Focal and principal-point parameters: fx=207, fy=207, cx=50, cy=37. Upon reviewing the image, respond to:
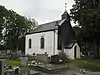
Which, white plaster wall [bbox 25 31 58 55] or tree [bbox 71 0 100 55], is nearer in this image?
tree [bbox 71 0 100 55]

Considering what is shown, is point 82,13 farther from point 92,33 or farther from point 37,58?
point 37,58

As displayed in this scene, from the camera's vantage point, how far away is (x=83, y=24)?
35.9 m

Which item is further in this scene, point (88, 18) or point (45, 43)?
point (45, 43)

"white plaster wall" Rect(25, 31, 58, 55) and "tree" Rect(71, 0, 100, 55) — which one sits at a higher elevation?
"tree" Rect(71, 0, 100, 55)

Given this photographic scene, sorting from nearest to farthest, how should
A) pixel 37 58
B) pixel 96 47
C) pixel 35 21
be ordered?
pixel 37 58 → pixel 96 47 → pixel 35 21

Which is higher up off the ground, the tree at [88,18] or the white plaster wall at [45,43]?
the tree at [88,18]

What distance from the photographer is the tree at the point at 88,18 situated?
3478 centimetres

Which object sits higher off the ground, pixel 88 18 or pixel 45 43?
pixel 88 18

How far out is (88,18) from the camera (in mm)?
35000

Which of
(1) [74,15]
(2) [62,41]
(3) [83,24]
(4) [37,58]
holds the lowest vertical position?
(4) [37,58]

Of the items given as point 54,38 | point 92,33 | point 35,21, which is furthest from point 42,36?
point 35,21

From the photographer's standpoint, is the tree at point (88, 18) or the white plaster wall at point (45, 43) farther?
the white plaster wall at point (45, 43)

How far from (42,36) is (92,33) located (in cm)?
1048

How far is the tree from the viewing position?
34.8 m
